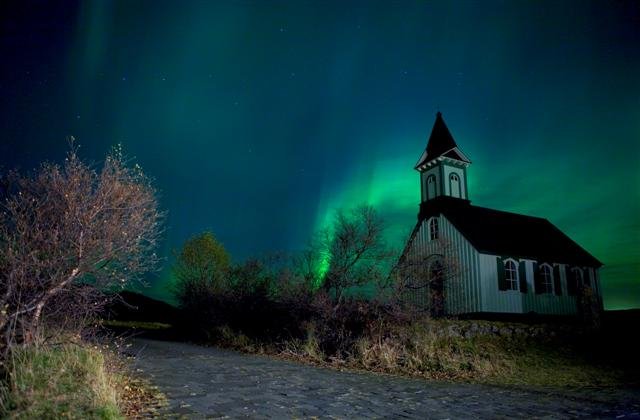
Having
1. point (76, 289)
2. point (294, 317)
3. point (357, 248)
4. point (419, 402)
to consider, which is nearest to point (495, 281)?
point (357, 248)

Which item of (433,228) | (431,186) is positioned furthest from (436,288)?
(431,186)

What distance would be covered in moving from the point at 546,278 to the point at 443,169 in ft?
27.4

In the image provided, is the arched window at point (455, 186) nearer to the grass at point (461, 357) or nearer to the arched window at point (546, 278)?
the arched window at point (546, 278)

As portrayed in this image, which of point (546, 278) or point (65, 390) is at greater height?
point (546, 278)

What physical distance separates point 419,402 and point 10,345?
19.8ft

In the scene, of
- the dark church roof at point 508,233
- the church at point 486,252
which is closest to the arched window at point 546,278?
the church at point 486,252

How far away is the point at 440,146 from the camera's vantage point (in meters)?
26.9

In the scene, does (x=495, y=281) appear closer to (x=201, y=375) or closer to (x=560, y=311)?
(x=560, y=311)

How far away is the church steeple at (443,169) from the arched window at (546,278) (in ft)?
19.3

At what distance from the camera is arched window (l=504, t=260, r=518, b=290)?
2231cm

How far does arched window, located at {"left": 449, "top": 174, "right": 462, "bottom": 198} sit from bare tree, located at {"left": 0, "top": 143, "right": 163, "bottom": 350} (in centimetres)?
2095

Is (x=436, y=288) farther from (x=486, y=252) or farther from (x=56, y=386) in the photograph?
(x=56, y=386)

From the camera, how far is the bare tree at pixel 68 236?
282 inches

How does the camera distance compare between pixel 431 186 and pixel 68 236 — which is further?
pixel 431 186
